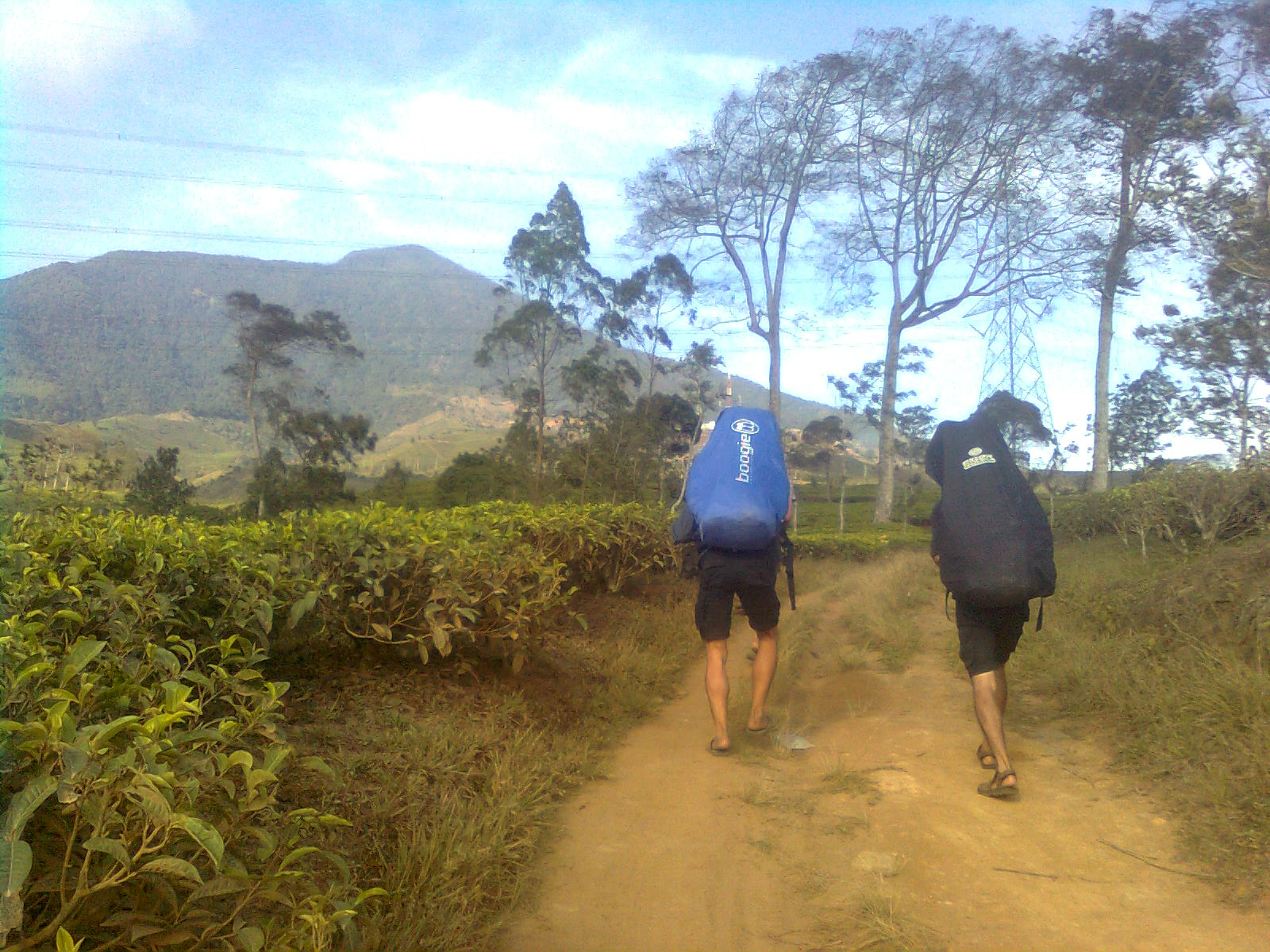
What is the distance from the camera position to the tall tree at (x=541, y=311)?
2452cm

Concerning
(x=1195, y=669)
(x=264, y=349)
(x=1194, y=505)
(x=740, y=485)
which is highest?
(x=264, y=349)

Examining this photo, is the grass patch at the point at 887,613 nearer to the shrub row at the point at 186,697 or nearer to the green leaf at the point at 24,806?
the shrub row at the point at 186,697

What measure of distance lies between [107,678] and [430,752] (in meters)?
1.27

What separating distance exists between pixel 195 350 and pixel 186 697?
136ft

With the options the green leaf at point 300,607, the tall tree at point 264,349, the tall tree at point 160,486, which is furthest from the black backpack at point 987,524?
the tall tree at point 264,349

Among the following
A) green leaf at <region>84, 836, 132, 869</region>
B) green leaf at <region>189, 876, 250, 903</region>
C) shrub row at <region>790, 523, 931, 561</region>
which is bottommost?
shrub row at <region>790, 523, 931, 561</region>

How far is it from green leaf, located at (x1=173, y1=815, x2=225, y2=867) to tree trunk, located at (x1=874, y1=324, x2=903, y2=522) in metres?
25.5

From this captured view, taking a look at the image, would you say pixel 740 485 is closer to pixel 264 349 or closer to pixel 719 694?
pixel 719 694

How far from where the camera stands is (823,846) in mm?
3064

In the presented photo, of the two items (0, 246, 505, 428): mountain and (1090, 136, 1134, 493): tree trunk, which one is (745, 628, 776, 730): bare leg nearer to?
(0, 246, 505, 428): mountain

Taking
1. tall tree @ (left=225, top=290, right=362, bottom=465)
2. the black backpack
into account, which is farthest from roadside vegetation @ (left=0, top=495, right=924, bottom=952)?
tall tree @ (left=225, top=290, right=362, bottom=465)

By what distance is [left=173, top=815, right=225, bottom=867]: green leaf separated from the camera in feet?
4.83

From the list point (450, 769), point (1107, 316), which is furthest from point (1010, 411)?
point (1107, 316)

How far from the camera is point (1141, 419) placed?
1631 cm
